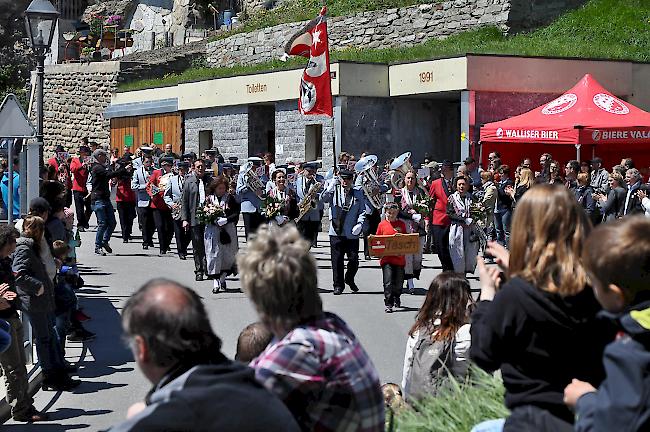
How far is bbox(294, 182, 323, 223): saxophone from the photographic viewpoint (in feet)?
62.2

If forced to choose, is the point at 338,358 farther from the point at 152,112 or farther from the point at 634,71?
the point at 152,112

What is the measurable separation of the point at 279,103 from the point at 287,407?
26605 mm

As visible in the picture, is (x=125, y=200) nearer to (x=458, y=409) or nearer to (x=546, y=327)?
(x=458, y=409)

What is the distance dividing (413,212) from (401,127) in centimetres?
1127

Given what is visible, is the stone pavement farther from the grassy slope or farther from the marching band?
the grassy slope

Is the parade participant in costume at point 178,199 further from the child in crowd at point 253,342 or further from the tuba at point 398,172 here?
the child in crowd at point 253,342

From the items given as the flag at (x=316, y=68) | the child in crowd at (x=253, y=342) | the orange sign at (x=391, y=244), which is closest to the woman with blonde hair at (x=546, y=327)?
the child in crowd at (x=253, y=342)

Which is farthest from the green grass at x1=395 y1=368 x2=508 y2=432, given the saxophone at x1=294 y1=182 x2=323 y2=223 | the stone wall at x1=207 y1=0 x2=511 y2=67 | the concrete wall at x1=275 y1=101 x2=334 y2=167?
the stone wall at x1=207 y1=0 x2=511 y2=67

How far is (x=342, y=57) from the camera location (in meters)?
30.2

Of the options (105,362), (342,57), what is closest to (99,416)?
(105,362)

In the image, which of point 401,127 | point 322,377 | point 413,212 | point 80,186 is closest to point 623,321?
point 322,377

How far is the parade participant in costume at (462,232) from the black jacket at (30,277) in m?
7.59

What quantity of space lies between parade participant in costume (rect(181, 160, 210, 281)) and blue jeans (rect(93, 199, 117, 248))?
116 inches

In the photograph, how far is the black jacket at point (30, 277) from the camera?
955 centimetres
